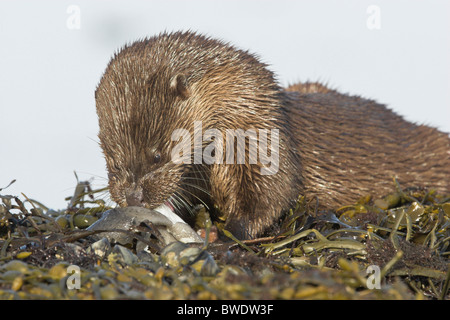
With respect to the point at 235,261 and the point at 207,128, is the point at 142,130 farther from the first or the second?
Answer: the point at 235,261

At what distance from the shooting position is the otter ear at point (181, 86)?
3.62 m

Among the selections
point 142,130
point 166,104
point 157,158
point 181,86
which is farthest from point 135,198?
point 181,86

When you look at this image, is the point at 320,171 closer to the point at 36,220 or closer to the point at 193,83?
the point at 193,83

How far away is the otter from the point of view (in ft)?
11.3

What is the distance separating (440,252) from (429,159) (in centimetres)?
238

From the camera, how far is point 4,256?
8.82 feet

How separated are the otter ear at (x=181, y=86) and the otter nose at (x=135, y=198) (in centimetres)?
74

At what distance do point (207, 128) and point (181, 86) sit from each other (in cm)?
35

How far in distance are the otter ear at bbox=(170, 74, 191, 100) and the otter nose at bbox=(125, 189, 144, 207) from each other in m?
0.74

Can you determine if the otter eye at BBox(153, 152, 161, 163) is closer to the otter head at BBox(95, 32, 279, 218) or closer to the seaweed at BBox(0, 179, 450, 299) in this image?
the otter head at BBox(95, 32, 279, 218)

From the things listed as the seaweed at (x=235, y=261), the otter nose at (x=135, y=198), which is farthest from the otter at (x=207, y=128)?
the seaweed at (x=235, y=261)

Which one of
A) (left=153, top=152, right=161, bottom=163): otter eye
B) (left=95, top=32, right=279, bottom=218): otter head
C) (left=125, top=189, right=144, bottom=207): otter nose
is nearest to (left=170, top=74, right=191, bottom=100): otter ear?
(left=95, top=32, right=279, bottom=218): otter head

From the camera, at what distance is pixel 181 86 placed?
12.0 ft
